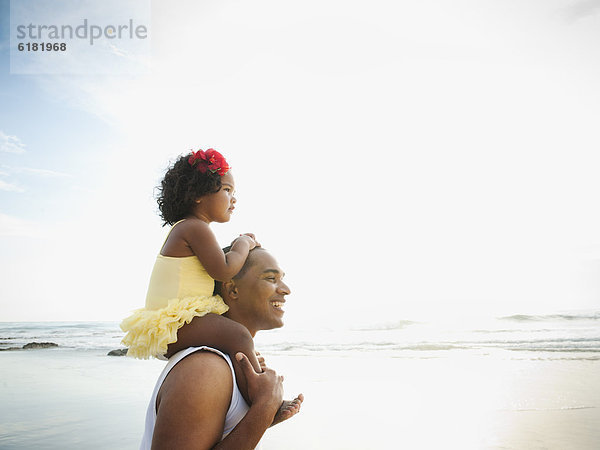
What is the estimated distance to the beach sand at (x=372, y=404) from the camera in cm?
648

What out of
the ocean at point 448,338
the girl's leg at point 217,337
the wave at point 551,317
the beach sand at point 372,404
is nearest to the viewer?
the girl's leg at point 217,337

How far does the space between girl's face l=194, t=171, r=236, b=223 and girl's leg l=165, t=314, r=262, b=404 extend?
70 centimetres

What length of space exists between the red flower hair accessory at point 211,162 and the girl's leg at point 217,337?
871 mm

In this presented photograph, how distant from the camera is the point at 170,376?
190cm

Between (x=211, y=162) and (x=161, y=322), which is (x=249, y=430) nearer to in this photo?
(x=161, y=322)

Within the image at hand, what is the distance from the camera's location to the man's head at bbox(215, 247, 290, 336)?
233 centimetres

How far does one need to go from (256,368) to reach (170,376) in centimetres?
35

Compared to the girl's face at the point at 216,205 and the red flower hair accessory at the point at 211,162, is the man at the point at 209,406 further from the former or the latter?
the red flower hair accessory at the point at 211,162

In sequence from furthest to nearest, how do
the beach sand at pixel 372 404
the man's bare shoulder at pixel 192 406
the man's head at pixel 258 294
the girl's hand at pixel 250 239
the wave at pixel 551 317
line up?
1. the wave at pixel 551 317
2. the beach sand at pixel 372 404
3. the girl's hand at pixel 250 239
4. the man's head at pixel 258 294
5. the man's bare shoulder at pixel 192 406

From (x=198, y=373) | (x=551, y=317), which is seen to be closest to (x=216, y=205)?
(x=198, y=373)

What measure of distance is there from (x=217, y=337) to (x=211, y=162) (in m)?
1.01

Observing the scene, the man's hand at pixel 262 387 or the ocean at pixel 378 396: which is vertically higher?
the man's hand at pixel 262 387

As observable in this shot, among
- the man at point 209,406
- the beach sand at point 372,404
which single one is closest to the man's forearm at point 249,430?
the man at point 209,406

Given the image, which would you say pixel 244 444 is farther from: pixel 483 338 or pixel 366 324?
pixel 366 324
